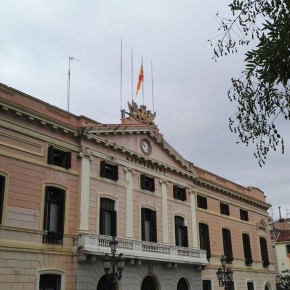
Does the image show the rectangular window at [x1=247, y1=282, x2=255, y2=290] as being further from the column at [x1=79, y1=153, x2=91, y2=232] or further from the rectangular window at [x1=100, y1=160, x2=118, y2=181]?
the column at [x1=79, y1=153, x2=91, y2=232]

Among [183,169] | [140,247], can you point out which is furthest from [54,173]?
[183,169]

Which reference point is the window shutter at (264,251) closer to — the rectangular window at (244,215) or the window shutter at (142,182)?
the rectangular window at (244,215)

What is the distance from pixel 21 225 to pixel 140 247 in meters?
6.87

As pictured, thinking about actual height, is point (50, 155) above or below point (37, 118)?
below

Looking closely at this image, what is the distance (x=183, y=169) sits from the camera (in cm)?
2823

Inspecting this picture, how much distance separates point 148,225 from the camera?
2464 centimetres

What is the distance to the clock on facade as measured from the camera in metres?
25.4

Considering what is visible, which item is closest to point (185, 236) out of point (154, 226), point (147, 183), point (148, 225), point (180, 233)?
point (180, 233)

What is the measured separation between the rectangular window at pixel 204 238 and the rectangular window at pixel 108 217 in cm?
853

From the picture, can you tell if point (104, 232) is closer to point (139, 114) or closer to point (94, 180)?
point (94, 180)

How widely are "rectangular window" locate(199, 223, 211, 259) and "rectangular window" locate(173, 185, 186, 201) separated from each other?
2.61 meters

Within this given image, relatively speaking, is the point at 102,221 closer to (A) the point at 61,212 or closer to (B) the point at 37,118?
(A) the point at 61,212

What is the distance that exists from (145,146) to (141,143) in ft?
1.51

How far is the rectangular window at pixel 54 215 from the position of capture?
19.0 meters
